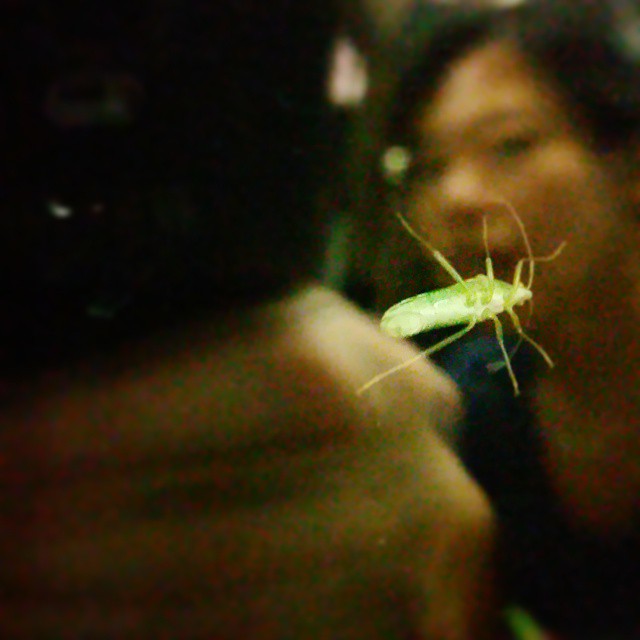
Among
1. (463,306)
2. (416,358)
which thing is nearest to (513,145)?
(463,306)

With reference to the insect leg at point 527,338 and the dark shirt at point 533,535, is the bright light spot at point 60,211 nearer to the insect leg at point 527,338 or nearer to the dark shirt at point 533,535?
the dark shirt at point 533,535

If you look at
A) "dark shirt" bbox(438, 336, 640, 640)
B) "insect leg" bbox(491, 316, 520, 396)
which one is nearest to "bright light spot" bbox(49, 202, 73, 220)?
"dark shirt" bbox(438, 336, 640, 640)

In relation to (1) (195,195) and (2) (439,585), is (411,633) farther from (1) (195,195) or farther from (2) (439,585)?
(1) (195,195)

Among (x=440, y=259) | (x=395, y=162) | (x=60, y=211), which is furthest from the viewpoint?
(x=440, y=259)

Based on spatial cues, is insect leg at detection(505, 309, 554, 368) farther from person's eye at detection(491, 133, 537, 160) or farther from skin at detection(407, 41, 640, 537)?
person's eye at detection(491, 133, 537, 160)

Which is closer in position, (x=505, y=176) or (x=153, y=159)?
(x=153, y=159)

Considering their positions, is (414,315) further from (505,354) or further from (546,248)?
(546,248)

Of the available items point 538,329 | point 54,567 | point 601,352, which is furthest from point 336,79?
point 54,567

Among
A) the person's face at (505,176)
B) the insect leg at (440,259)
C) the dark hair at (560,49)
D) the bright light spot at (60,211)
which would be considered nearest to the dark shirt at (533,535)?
the insect leg at (440,259)
